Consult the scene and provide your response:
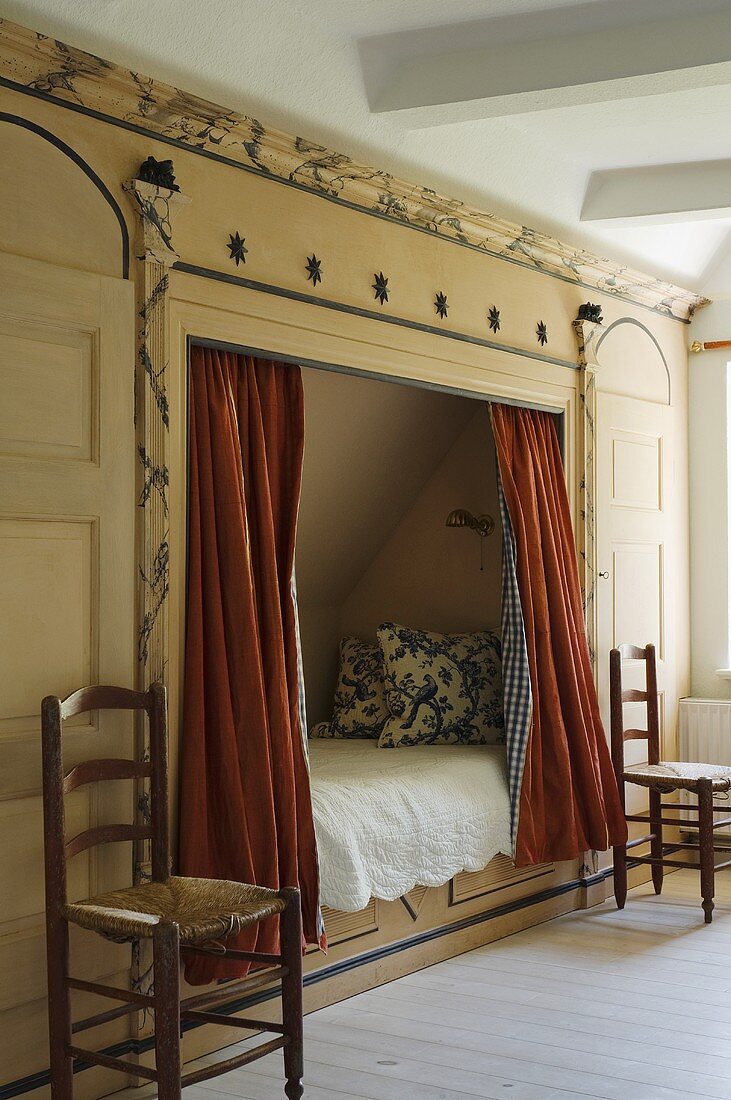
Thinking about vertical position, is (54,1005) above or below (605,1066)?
above

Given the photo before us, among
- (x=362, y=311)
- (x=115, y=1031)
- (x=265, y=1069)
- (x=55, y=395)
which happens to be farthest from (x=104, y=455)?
(x=265, y=1069)

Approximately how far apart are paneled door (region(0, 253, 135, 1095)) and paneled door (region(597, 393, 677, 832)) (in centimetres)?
271

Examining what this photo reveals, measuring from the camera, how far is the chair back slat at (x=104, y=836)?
2941 millimetres

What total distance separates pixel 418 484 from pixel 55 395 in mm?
2835

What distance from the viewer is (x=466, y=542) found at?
18.3 feet

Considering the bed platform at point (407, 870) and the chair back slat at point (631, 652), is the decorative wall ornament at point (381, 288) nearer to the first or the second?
the bed platform at point (407, 870)

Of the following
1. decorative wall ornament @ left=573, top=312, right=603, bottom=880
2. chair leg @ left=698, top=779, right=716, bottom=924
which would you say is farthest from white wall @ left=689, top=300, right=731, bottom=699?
chair leg @ left=698, top=779, right=716, bottom=924

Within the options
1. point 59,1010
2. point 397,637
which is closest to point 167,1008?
point 59,1010

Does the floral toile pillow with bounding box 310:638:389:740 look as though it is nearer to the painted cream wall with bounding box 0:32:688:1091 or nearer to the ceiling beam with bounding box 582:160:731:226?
the painted cream wall with bounding box 0:32:688:1091

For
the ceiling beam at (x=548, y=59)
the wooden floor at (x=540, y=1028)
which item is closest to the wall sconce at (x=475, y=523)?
the wooden floor at (x=540, y=1028)

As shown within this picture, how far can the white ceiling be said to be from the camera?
10.4ft

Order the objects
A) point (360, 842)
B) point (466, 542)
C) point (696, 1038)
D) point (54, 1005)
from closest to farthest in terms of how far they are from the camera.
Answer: point (54, 1005), point (696, 1038), point (360, 842), point (466, 542)

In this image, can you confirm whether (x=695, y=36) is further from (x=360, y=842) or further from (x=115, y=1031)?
(x=115, y=1031)

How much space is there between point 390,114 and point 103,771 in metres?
2.18
